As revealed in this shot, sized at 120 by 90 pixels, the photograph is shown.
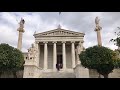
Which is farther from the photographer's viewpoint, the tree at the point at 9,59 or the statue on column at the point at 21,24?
the statue on column at the point at 21,24

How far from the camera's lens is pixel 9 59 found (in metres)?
20.3

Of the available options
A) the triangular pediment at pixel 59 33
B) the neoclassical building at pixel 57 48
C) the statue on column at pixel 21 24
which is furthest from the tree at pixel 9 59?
the triangular pediment at pixel 59 33

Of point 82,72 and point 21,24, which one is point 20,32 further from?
→ point 82,72

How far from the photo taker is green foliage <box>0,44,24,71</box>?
19.8 metres

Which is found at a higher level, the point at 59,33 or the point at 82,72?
the point at 59,33

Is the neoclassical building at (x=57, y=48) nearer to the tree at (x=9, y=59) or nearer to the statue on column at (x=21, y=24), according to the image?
the statue on column at (x=21, y=24)

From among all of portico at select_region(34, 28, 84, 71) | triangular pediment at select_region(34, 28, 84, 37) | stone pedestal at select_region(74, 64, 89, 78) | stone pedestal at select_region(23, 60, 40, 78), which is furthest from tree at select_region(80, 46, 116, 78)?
triangular pediment at select_region(34, 28, 84, 37)

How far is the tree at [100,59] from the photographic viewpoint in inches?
752

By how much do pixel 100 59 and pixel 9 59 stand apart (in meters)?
9.88

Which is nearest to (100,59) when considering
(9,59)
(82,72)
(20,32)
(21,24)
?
(82,72)

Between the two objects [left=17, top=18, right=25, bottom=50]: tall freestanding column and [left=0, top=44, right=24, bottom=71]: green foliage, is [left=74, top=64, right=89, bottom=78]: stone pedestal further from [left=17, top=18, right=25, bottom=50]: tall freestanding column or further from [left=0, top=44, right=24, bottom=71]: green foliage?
[left=17, top=18, right=25, bottom=50]: tall freestanding column

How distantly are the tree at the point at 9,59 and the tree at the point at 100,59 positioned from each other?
729 cm
